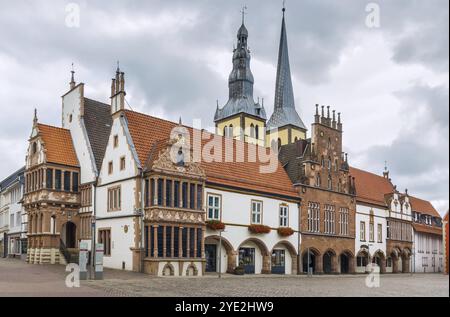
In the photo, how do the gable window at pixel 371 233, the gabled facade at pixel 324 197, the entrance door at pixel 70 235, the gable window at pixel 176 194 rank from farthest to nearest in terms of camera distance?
the gable window at pixel 371 233, the gabled facade at pixel 324 197, the entrance door at pixel 70 235, the gable window at pixel 176 194

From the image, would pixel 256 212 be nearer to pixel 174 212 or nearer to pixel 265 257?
pixel 265 257

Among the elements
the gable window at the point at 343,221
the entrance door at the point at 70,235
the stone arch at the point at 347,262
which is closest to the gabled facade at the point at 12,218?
the entrance door at the point at 70,235

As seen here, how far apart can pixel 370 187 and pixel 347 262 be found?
11.3 metres

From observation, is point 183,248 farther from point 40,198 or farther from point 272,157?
point 272,157

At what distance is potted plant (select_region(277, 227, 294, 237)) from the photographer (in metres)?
47.7

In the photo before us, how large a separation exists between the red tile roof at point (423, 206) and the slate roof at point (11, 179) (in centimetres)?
4729

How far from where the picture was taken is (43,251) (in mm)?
44531

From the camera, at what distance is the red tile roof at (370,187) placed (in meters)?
61.7

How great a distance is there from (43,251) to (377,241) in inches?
1370

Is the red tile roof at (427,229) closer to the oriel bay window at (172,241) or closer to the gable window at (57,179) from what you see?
the oriel bay window at (172,241)

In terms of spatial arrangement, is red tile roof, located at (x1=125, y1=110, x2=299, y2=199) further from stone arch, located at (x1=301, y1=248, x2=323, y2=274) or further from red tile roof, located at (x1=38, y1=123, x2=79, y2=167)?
red tile roof, located at (x1=38, y1=123, x2=79, y2=167)

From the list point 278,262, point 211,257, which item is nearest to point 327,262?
point 278,262

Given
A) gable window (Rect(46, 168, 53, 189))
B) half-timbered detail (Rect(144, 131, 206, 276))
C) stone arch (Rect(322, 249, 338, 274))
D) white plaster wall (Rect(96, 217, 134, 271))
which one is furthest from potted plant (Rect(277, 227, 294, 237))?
gable window (Rect(46, 168, 53, 189))

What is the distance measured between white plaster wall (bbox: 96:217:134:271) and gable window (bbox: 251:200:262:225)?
10.8 meters
